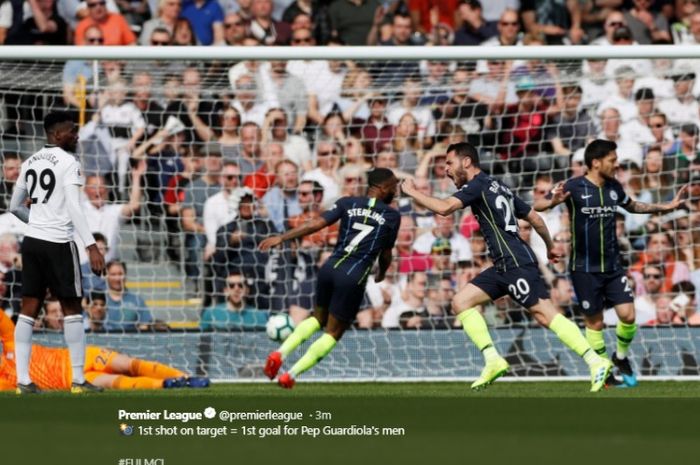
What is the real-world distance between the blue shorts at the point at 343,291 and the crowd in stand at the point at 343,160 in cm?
A: 198

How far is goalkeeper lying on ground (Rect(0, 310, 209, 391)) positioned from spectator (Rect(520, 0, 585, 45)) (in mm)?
6607

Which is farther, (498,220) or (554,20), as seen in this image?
(554,20)

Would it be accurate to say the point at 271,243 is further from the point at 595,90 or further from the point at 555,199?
the point at 595,90

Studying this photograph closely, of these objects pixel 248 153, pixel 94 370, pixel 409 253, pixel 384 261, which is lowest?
pixel 94 370

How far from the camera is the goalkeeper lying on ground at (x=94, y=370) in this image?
11484 mm

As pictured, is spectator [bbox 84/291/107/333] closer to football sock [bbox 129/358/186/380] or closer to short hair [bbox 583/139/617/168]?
football sock [bbox 129/358/186/380]

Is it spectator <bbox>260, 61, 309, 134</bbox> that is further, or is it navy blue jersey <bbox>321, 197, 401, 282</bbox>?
spectator <bbox>260, 61, 309, 134</bbox>

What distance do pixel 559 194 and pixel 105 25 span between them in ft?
21.8

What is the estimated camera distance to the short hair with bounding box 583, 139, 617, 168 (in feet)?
36.5

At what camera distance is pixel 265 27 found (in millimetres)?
16109

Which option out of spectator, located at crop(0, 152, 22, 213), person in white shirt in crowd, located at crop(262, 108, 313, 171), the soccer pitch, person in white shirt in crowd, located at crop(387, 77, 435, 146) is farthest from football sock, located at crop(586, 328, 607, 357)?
spectator, located at crop(0, 152, 22, 213)

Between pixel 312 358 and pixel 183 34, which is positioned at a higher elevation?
pixel 183 34

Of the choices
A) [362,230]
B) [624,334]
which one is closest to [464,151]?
[362,230]

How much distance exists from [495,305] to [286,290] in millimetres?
1997
